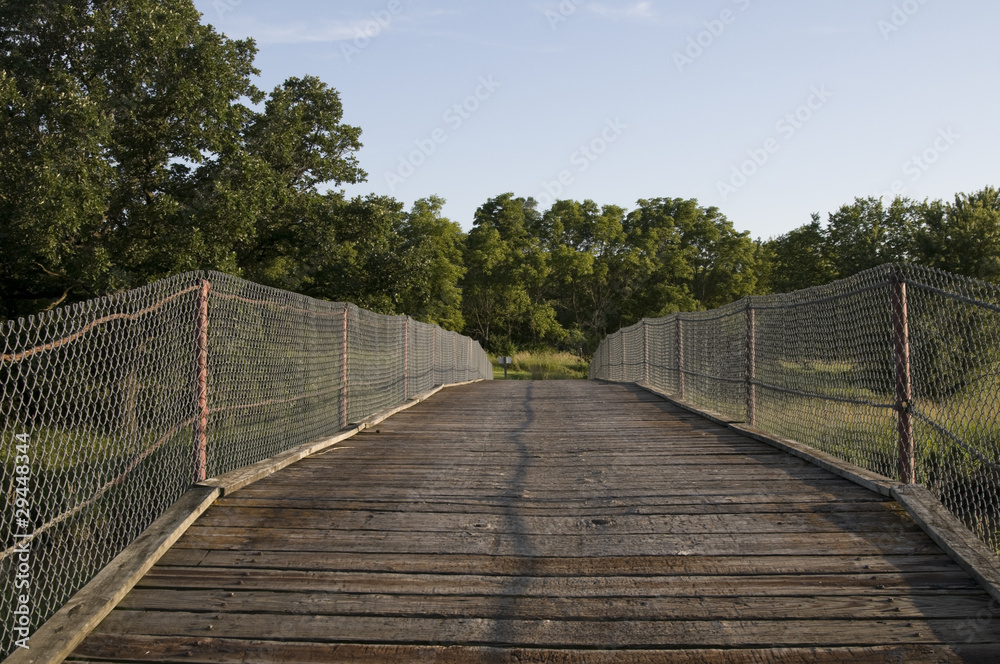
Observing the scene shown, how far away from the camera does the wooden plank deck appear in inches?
116

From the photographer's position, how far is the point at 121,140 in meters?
17.1

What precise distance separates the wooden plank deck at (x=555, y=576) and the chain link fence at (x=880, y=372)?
0.64m

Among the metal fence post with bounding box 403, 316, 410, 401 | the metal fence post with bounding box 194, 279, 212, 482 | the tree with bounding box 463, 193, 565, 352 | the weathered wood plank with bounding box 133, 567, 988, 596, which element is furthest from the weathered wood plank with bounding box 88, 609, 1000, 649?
the tree with bounding box 463, 193, 565, 352

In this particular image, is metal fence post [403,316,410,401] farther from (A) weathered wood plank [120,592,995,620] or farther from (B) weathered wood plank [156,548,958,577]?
(A) weathered wood plank [120,592,995,620]

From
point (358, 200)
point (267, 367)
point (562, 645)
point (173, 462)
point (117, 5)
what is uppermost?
point (117, 5)

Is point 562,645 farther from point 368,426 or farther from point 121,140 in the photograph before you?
point 121,140

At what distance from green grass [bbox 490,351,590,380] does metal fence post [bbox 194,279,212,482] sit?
126 ft

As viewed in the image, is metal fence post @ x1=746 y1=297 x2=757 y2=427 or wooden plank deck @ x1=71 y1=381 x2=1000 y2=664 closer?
wooden plank deck @ x1=71 y1=381 x2=1000 y2=664

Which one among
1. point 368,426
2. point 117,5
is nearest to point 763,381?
point 368,426

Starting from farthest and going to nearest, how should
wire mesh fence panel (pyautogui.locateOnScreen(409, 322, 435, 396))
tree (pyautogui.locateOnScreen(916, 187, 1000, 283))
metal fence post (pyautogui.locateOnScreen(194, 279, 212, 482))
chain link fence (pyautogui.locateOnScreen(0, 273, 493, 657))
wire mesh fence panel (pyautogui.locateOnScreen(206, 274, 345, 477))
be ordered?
tree (pyautogui.locateOnScreen(916, 187, 1000, 283)) < wire mesh fence panel (pyautogui.locateOnScreen(409, 322, 435, 396)) < wire mesh fence panel (pyautogui.locateOnScreen(206, 274, 345, 477)) < metal fence post (pyautogui.locateOnScreen(194, 279, 212, 482)) < chain link fence (pyautogui.locateOnScreen(0, 273, 493, 657))

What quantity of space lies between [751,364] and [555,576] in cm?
562

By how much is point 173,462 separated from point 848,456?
497cm

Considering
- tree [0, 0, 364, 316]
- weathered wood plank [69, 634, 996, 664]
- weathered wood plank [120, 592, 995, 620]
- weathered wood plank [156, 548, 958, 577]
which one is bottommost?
weathered wood plank [69, 634, 996, 664]

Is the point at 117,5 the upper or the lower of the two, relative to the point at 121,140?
upper
